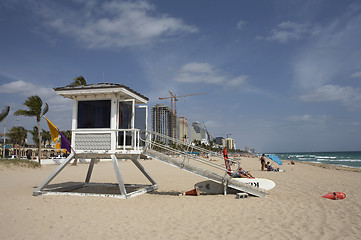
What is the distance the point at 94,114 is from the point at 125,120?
4.61 ft

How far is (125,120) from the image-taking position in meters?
12.1

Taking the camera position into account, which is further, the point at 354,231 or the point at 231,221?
the point at 231,221

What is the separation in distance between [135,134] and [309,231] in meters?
7.05

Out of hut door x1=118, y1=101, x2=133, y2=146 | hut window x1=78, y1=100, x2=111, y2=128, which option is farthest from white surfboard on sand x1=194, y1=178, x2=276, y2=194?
hut window x1=78, y1=100, x2=111, y2=128

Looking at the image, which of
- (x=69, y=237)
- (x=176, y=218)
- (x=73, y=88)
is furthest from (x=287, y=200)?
(x=73, y=88)

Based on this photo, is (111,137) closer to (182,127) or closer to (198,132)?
(182,127)

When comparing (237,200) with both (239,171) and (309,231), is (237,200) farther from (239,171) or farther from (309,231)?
(309,231)

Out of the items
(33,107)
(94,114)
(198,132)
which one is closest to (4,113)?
(33,107)

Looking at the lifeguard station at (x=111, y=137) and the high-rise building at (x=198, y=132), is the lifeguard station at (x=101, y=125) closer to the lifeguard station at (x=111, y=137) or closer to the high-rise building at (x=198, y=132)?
the lifeguard station at (x=111, y=137)

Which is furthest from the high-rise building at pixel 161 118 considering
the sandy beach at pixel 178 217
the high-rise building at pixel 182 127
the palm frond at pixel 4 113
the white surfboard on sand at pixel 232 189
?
the sandy beach at pixel 178 217

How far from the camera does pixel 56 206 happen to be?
888 centimetres

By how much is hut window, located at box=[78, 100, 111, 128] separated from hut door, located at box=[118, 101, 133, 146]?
618mm

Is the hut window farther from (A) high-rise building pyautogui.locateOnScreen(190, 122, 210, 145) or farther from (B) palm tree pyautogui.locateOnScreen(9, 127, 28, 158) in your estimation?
(A) high-rise building pyautogui.locateOnScreen(190, 122, 210, 145)

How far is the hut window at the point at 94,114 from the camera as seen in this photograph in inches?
444
